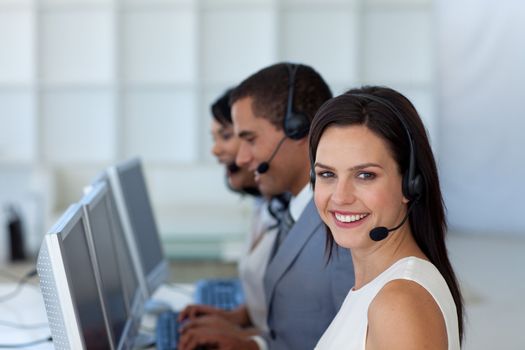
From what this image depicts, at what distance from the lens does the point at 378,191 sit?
1.38m

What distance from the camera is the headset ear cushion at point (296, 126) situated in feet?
7.22

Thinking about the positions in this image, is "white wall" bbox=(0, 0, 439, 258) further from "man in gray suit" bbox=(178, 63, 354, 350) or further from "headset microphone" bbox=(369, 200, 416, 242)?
"headset microphone" bbox=(369, 200, 416, 242)

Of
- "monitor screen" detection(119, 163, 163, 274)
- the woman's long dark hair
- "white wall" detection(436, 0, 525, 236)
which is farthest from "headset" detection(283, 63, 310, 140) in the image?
"white wall" detection(436, 0, 525, 236)

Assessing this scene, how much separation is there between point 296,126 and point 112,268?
591 mm

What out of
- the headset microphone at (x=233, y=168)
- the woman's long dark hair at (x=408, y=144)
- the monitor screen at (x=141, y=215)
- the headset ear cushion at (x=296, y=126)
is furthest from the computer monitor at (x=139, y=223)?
the woman's long dark hair at (x=408, y=144)

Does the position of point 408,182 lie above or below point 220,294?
above

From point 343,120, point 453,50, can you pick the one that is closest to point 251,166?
point 343,120

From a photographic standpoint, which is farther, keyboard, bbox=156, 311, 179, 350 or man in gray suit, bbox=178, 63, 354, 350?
keyboard, bbox=156, 311, 179, 350

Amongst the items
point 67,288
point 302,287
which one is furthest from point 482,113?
point 67,288

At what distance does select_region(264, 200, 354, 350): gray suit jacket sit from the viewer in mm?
1973

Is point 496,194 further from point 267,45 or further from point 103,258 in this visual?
point 103,258

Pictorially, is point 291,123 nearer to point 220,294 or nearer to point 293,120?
point 293,120

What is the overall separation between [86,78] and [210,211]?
4.35 feet

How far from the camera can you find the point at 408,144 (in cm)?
140
